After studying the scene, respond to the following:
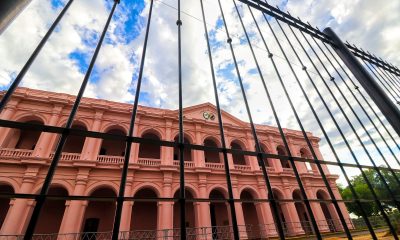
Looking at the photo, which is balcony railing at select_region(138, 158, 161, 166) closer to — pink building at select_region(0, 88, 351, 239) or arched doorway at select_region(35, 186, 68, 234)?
pink building at select_region(0, 88, 351, 239)

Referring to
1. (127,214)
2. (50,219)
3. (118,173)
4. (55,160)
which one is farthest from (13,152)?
(55,160)

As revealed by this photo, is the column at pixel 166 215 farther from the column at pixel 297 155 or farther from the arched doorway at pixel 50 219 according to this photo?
the column at pixel 297 155

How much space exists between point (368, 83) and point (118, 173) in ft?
40.8

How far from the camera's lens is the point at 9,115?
11180mm

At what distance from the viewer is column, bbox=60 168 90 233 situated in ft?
31.3

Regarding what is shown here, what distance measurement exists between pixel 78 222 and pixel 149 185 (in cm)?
405

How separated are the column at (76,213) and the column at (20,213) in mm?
1678

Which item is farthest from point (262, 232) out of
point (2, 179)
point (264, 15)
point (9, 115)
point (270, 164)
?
point (9, 115)

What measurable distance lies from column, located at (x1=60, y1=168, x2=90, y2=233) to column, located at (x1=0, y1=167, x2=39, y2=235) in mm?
1678

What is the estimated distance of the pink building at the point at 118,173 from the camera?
406 inches

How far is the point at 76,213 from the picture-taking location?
9.92 metres

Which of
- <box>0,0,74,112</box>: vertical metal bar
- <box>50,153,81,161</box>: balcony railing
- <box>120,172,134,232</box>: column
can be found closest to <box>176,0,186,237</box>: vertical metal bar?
<box>0,0,74,112</box>: vertical metal bar

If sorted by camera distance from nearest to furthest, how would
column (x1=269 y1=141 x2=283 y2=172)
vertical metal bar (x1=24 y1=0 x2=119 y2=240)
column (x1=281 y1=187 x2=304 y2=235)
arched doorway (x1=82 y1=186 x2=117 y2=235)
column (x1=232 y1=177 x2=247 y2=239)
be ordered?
vertical metal bar (x1=24 y1=0 x2=119 y2=240), column (x1=232 y1=177 x2=247 y2=239), arched doorway (x1=82 y1=186 x2=117 y2=235), column (x1=281 y1=187 x2=304 y2=235), column (x1=269 y1=141 x2=283 y2=172)

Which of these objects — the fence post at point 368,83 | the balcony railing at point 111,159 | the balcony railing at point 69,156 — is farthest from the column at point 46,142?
the fence post at point 368,83
